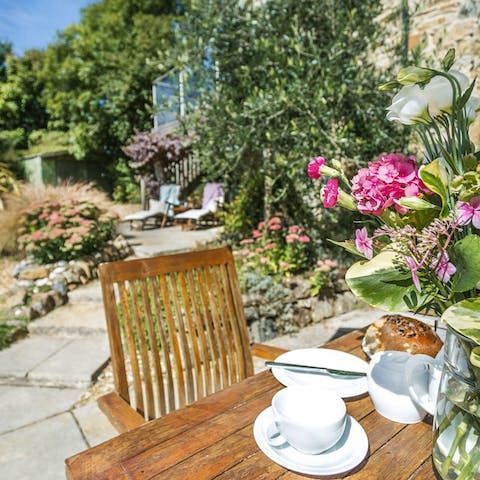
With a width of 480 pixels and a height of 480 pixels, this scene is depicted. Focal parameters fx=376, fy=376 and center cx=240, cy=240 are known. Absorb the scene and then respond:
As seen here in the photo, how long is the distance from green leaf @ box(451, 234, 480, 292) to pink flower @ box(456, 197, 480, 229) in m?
0.03

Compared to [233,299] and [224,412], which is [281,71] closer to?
[233,299]

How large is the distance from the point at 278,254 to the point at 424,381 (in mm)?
3204

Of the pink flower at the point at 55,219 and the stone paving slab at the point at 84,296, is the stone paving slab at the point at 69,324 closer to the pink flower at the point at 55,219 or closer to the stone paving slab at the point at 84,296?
the stone paving slab at the point at 84,296

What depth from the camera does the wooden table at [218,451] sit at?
74cm

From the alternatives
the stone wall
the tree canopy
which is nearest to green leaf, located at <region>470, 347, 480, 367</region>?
the stone wall

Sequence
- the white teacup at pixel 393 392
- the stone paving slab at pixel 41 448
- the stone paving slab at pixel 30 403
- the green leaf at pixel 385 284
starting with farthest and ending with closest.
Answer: the stone paving slab at pixel 30 403
the stone paving slab at pixel 41 448
the white teacup at pixel 393 392
the green leaf at pixel 385 284

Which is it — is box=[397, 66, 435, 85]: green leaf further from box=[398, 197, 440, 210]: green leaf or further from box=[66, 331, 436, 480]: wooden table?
box=[66, 331, 436, 480]: wooden table

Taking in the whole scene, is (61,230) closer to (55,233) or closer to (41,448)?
(55,233)

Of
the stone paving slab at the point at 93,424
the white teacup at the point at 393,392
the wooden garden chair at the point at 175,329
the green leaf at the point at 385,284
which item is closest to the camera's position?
the green leaf at the point at 385,284

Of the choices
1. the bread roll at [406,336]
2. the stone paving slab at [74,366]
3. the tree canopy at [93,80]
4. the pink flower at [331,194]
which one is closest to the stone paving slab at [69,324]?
the stone paving slab at [74,366]

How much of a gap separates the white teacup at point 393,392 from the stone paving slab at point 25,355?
2.68 metres

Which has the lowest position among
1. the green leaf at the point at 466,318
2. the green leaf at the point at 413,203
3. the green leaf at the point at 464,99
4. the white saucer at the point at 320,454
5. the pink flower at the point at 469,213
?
the white saucer at the point at 320,454

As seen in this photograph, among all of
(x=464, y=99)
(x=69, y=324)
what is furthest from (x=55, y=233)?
(x=464, y=99)

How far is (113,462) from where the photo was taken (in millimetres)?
775
